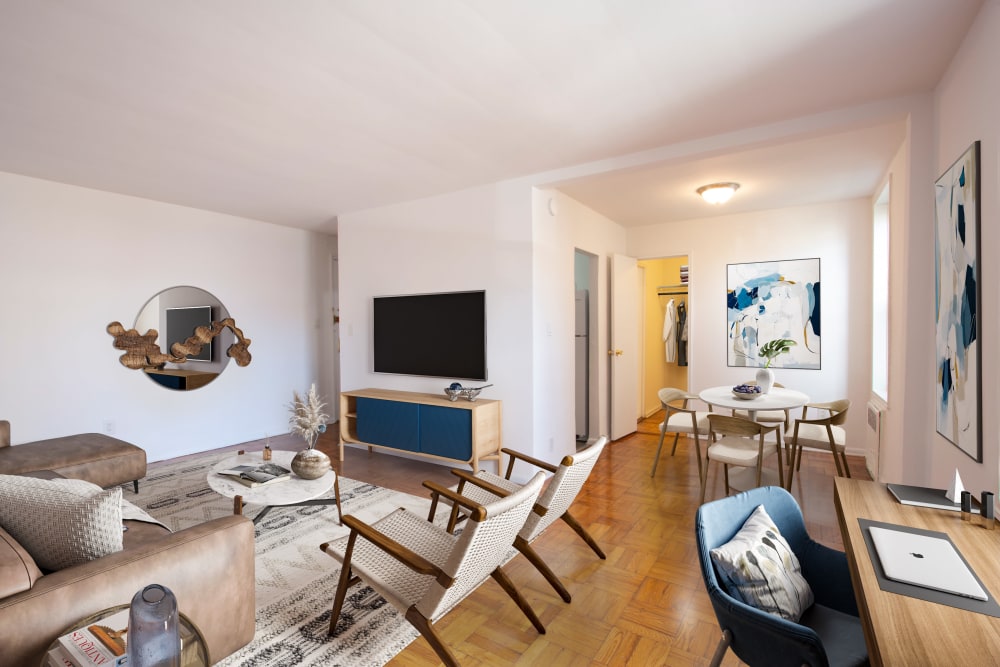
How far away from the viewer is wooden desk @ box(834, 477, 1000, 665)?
0.97 meters

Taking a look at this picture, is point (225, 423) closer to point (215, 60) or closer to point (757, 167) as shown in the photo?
point (215, 60)

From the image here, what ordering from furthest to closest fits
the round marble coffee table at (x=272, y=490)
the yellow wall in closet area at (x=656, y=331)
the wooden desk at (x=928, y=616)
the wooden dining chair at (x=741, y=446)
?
the yellow wall in closet area at (x=656, y=331) → the wooden dining chair at (x=741, y=446) → the round marble coffee table at (x=272, y=490) → the wooden desk at (x=928, y=616)

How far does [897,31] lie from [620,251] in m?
3.94

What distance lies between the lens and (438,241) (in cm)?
467

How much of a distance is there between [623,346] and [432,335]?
92.5 inches

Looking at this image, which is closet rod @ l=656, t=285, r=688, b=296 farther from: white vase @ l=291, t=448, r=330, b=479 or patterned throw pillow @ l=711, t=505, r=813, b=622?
patterned throw pillow @ l=711, t=505, r=813, b=622

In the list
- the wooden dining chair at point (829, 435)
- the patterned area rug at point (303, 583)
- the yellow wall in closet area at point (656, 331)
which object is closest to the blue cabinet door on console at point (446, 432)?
the patterned area rug at point (303, 583)

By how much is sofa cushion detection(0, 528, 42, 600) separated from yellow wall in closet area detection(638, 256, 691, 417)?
669 cm

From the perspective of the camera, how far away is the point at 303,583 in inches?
99.1

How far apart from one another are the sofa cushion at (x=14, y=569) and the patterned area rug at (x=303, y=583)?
845 mm

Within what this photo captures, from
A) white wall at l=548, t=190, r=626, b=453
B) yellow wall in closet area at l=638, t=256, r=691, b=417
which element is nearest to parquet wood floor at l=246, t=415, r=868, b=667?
white wall at l=548, t=190, r=626, b=453

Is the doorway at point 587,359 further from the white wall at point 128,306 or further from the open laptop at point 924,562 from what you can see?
the open laptop at point 924,562

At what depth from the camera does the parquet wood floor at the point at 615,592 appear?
199 centimetres

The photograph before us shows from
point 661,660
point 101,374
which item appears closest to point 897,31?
point 661,660
